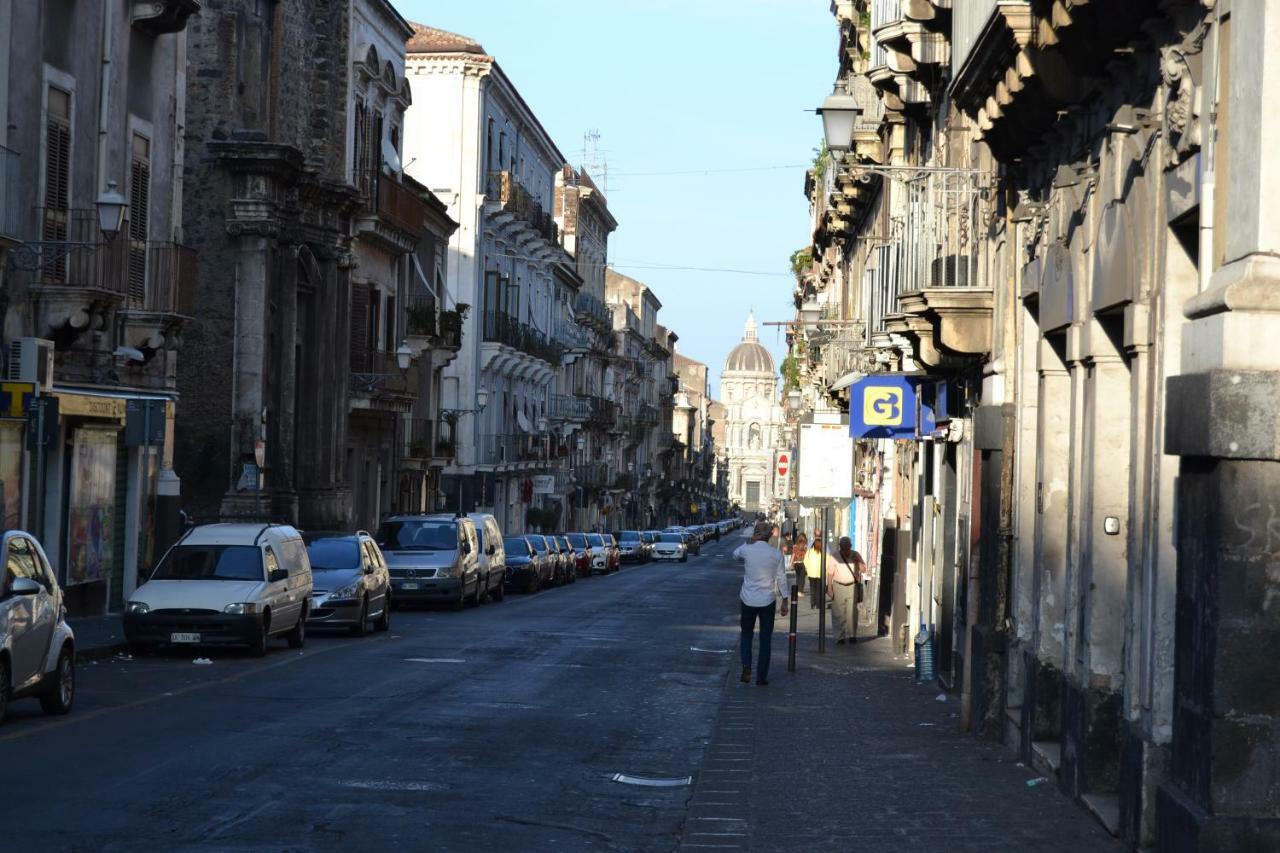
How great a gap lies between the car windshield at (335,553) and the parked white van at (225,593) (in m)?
3.48

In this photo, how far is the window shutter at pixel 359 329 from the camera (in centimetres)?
4903

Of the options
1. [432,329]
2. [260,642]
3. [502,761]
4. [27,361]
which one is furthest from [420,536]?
[502,761]

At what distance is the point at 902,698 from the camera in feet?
65.0

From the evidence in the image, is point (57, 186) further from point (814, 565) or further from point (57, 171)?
point (814, 565)

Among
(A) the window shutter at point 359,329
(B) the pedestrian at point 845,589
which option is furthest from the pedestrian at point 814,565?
(A) the window shutter at point 359,329

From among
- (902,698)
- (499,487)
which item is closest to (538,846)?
(902,698)

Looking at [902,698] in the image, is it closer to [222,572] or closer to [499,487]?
[222,572]

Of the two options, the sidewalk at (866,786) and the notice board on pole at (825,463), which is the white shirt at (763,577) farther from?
the notice board on pole at (825,463)

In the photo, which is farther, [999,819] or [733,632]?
[733,632]

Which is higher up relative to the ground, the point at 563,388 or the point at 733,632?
the point at 563,388

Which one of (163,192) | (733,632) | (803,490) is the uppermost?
(163,192)

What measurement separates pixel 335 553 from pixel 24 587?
1523cm

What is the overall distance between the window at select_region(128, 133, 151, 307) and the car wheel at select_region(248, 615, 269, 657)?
8416 millimetres

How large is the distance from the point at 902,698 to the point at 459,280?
157 ft
